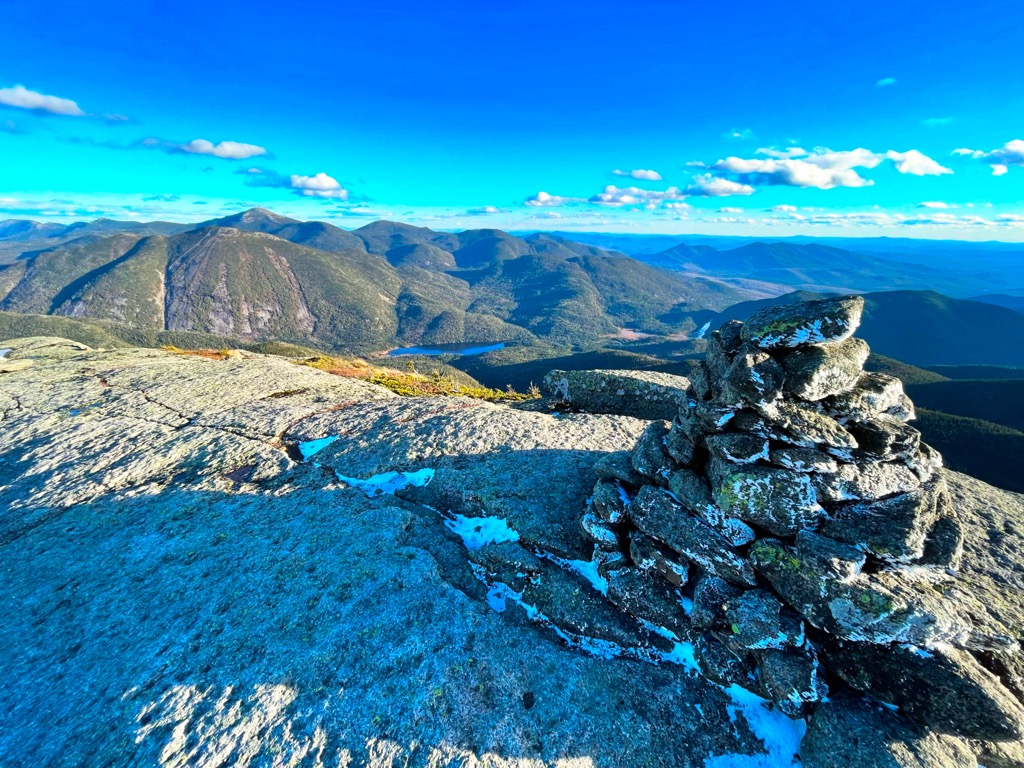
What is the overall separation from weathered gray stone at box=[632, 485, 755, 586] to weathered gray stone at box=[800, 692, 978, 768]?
2.65 metres

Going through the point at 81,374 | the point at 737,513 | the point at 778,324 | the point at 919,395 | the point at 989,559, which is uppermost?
the point at 778,324

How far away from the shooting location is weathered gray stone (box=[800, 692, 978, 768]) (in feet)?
25.5

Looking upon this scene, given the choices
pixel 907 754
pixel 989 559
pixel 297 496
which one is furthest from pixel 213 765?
pixel 989 559

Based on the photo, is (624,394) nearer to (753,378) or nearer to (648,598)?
(753,378)

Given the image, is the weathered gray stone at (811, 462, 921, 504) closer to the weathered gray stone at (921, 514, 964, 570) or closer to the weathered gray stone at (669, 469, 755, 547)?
the weathered gray stone at (921, 514, 964, 570)

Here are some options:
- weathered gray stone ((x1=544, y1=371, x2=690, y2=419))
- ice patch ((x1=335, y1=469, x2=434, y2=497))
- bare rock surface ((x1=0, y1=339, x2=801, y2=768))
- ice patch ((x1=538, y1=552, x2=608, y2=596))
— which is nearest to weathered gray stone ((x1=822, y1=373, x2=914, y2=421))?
bare rock surface ((x1=0, y1=339, x2=801, y2=768))

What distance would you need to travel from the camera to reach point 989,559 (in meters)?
11.8

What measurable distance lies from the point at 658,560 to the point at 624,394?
1193 centimetres

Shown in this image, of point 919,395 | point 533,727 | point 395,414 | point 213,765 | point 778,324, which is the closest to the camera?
point 213,765

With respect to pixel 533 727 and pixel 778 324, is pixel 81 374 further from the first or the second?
pixel 778 324

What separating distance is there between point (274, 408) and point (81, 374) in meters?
15.5

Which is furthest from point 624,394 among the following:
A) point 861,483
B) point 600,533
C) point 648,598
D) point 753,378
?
point 861,483

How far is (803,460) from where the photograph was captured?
402 inches

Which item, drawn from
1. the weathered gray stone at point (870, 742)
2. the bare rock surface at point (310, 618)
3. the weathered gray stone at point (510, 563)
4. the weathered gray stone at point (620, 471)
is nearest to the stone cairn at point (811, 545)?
the weathered gray stone at point (870, 742)
